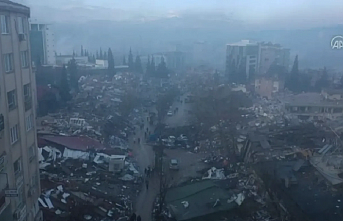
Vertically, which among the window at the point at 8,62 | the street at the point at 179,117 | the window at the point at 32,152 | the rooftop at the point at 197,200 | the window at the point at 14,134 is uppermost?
the window at the point at 8,62

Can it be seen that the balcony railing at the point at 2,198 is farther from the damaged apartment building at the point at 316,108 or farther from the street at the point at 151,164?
the damaged apartment building at the point at 316,108

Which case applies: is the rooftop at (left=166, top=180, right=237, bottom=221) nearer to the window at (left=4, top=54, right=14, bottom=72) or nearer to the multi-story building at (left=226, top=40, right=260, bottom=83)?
the window at (left=4, top=54, right=14, bottom=72)

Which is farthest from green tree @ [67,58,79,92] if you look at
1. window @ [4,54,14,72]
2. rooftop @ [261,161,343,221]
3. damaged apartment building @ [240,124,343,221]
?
window @ [4,54,14,72]

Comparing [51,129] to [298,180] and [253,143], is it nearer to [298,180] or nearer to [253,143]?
[253,143]

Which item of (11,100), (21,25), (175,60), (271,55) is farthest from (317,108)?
(175,60)

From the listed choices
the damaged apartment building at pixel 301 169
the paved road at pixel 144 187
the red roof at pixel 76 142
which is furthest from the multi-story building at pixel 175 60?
the red roof at pixel 76 142

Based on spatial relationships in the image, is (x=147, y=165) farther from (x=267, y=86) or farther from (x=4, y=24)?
(x=267, y=86)
